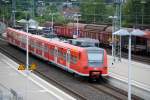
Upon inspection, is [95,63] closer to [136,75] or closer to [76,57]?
[76,57]

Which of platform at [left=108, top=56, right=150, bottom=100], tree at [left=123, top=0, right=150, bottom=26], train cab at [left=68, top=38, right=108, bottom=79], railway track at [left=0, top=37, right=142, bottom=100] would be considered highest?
tree at [left=123, top=0, right=150, bottom=26]

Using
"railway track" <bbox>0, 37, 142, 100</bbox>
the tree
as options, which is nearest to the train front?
"railway track" <bbox>0, 37, 142, 100</bbox>

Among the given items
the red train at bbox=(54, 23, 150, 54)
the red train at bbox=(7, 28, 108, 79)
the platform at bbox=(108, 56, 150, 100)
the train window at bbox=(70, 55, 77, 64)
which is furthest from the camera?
the red train at bbox=(54, 23, 150, 54)

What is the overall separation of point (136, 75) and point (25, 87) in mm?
9206

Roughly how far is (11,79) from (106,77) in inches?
273

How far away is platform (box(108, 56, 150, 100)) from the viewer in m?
32.0

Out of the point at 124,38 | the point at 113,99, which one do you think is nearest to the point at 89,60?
the point at 113,99

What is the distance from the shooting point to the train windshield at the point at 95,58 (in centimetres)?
3441

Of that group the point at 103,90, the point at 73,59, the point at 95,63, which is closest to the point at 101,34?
the point at 73,59

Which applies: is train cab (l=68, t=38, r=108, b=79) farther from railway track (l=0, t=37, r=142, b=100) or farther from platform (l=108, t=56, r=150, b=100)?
platform (l=108, t=56, r=150, b=100)

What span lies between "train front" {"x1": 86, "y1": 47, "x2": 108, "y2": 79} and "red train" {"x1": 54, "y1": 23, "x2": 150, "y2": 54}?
648 inches

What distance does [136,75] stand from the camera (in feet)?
124

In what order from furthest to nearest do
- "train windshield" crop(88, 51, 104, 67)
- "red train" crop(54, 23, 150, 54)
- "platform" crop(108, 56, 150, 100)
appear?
"red train" crop(54, 23, 150, 54) < "train windshield" crop(88, 51, 104, 67) < "platform" crop(108, 56, 150, 100)

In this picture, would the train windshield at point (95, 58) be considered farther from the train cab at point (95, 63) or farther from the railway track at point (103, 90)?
the railway track at point (103, 90)
